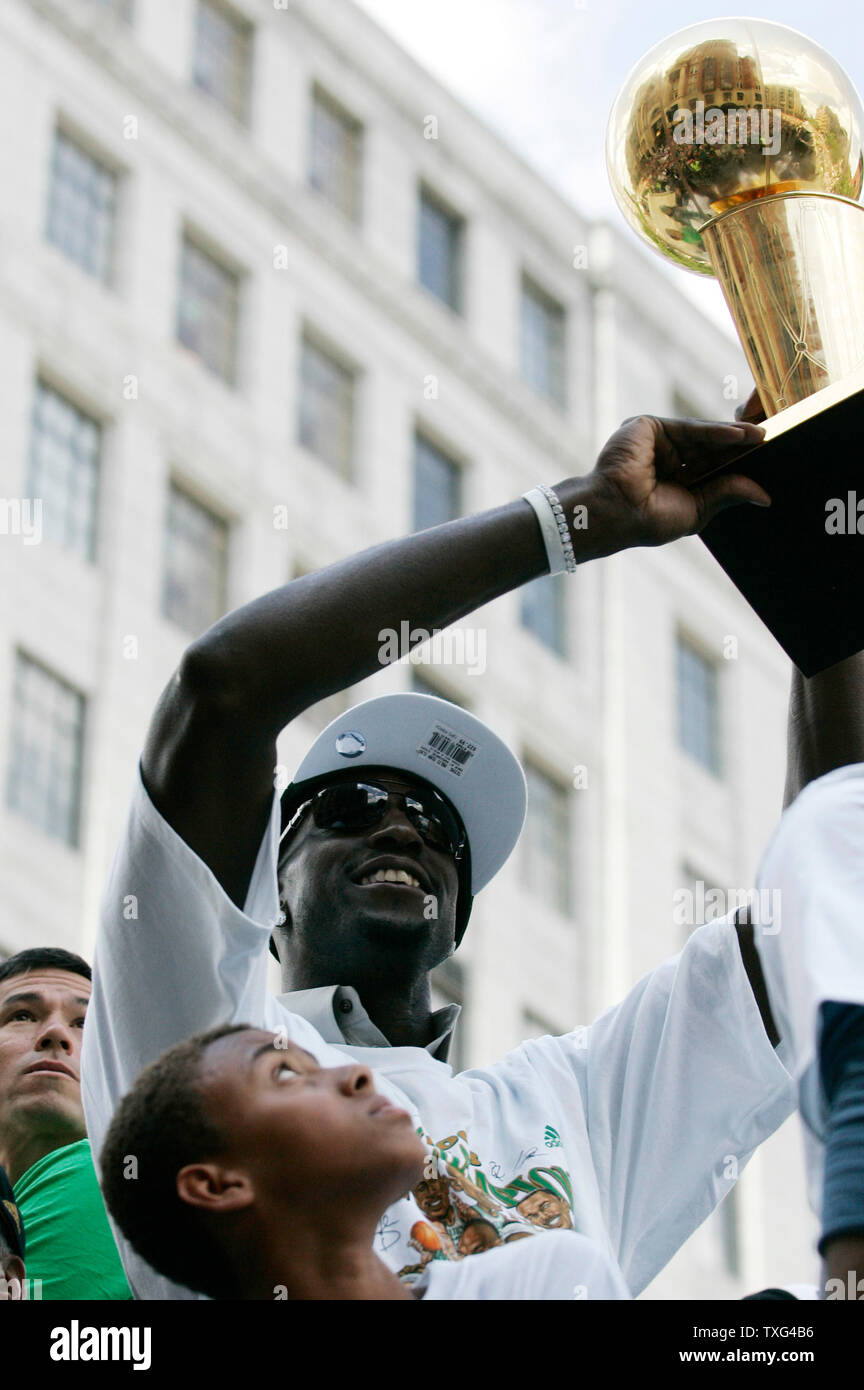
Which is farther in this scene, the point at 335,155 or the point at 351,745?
the point at 335,155

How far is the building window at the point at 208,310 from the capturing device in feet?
80.5

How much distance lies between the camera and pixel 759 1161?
89.8 feet

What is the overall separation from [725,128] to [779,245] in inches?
11.9

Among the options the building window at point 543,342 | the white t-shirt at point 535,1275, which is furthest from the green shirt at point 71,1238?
the building window at point 543,342

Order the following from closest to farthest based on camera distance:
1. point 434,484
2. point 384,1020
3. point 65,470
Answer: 1. point 384,1020
2. point 65,470
3. point 434,484

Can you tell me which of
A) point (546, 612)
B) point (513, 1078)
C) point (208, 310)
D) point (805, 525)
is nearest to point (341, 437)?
point (208, 310)

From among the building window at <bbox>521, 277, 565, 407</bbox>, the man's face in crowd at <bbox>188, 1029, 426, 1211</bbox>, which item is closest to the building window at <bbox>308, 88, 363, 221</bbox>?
the building window at <bbox>521, 277, 565, 407</bbox>

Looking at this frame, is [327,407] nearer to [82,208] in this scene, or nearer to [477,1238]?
[82,208]

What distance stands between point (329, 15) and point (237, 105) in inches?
94.6

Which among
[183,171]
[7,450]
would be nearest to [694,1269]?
[7,450]

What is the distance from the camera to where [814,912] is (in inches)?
101

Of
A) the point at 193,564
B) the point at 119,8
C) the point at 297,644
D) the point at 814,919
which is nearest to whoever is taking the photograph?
the point at 814,919

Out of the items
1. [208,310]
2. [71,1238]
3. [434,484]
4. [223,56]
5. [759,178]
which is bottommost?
[71,1238]

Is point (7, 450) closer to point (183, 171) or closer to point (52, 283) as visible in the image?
point (52, 283)
